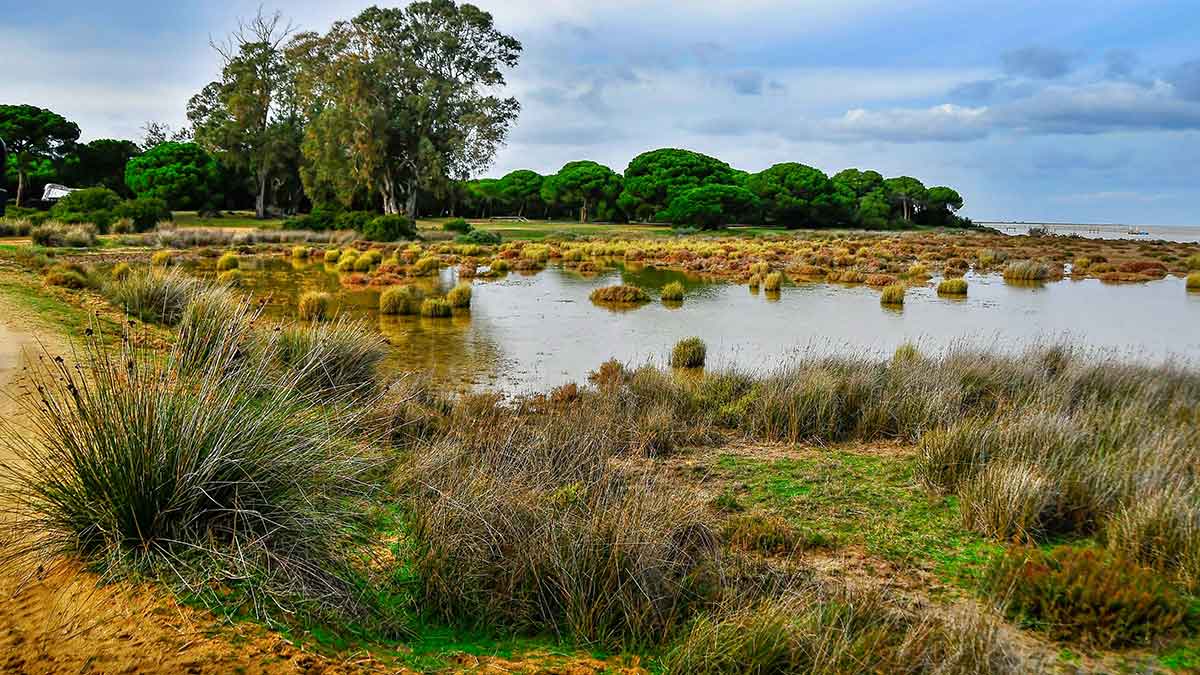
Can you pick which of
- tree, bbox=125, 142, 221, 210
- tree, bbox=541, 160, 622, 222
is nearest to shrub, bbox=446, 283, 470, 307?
tree, bbox=125, 142, 221, 210

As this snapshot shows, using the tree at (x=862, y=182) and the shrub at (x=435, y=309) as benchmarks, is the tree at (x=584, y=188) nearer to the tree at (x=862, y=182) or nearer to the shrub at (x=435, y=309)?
the tree at (x=862, y=182)

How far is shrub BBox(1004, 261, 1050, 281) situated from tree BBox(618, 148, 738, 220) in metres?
37.5

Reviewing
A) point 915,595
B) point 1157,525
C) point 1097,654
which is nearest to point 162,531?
point 915,595

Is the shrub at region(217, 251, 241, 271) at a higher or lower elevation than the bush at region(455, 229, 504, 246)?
lower

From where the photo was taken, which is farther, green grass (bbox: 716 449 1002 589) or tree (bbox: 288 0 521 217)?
tree (bbox: 288 0 521 217)

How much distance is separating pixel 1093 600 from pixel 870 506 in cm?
189

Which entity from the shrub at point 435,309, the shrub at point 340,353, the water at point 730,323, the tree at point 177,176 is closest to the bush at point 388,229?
the water at point 730,323

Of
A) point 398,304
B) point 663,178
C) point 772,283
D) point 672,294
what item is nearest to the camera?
point 398,304

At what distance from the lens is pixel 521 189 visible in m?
73.3

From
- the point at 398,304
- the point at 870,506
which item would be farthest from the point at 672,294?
the point at 870,506

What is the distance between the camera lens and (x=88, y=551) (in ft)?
11.9

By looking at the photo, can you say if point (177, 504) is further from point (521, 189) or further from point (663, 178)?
point (521, 189)

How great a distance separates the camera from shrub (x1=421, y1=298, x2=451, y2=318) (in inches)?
671

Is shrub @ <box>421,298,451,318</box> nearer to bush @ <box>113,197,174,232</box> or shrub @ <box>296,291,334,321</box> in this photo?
shrub @ <box>296,291,334,321</box>
